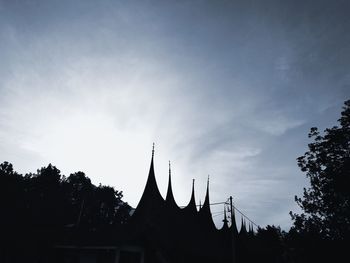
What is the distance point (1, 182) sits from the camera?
127ft

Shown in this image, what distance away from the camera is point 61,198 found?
59.0 meters

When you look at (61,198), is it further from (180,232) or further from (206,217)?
(180,232)

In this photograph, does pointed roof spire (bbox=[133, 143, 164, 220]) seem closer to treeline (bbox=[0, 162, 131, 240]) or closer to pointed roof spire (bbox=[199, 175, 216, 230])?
pointed roof spire (bbox=[199, 175, 216, 230])

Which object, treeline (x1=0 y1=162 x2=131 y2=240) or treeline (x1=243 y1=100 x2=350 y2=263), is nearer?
treeline (x1=243 y1=100 x2=350 y2=263)

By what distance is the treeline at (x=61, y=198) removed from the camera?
134 ft

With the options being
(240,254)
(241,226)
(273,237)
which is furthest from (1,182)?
(273,237)

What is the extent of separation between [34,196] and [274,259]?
45.7 meters

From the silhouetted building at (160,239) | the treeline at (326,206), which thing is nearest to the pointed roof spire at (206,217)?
the silhouetted building at (160,239)

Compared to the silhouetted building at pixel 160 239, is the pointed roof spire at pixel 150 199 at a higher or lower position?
higher

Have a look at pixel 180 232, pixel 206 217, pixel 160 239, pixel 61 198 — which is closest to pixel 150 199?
pixel 180 232

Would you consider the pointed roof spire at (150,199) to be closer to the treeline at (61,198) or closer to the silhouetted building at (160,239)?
the silhouetted building at (160,239)

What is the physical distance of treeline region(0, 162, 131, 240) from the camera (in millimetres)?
40875

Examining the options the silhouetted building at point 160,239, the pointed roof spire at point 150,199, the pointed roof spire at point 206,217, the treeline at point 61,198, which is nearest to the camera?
the silhouetted building at point 160,239

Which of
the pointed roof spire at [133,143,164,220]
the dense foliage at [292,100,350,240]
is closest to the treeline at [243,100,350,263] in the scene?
the dense foliage at [292,100,350,240]
